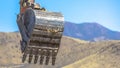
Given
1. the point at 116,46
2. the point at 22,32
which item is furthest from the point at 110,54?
the point at 22,32

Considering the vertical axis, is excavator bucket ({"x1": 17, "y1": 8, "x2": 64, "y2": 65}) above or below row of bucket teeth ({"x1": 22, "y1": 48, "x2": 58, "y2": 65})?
above

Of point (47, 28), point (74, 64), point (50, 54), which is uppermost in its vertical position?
point (47, 28)

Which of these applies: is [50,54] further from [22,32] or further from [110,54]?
[110,54]

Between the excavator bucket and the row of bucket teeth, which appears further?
the row of bucket teeth

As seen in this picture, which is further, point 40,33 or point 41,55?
point 41,55

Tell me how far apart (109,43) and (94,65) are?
36.0 meters

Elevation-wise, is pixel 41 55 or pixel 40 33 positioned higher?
pixel 40 33

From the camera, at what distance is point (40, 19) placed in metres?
9.60

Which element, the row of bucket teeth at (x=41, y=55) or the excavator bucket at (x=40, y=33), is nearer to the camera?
the excavator bucket at (x=40, y=33)

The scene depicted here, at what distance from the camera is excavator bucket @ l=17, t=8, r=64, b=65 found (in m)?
9.70

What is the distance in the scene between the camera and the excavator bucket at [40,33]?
9695mm

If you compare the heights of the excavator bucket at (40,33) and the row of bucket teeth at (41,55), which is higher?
the excavator bucket at (40,33)

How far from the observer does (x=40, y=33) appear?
10062 mm

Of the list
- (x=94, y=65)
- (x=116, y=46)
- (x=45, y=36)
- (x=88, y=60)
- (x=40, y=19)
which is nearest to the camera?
(x=40, y=19)
